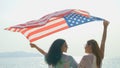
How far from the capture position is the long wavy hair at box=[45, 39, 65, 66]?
331 inches

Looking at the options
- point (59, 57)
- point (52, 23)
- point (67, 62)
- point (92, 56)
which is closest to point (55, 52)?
point (59, 57)

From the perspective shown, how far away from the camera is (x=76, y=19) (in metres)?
10.2

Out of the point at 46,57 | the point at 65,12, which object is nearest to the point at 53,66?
the point at 46,57

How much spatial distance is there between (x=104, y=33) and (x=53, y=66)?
1.27m

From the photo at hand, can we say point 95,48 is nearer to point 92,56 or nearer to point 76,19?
point 92,56

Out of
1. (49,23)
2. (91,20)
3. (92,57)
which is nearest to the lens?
(92,57)

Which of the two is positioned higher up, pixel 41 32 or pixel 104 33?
pixel 104 33

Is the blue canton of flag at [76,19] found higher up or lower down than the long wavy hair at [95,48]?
lower down

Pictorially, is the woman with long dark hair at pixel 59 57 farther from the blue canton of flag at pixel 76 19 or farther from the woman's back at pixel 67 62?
the blue canton of flag at pixel 76 19

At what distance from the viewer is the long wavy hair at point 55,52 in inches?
331

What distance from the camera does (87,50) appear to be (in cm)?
827

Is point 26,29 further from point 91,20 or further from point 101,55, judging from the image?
point 101,55

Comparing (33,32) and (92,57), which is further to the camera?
(33,32)

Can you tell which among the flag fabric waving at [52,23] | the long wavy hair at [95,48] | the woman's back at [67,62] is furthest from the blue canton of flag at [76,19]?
the woman's back at [67,62]
